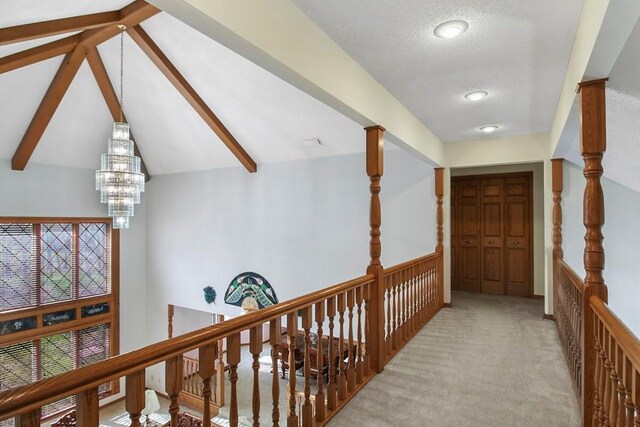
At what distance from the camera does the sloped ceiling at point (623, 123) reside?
1945mm

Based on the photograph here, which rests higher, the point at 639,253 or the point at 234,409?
the point at 639,253

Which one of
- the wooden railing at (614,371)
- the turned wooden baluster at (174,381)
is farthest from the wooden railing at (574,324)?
the turned wooden baluster at (174,381)

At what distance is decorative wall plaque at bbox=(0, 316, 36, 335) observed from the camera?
5762mm

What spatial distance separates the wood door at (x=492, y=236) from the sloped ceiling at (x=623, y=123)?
1908 mm

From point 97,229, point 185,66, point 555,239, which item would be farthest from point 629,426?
point 97,229

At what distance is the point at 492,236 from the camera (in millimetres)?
6117

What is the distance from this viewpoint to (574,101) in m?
2.26

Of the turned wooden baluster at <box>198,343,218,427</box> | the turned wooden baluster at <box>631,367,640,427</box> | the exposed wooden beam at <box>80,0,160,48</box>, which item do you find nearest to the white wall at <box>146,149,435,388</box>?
the exposed wooden beam at <box>80,0,160,48</box>

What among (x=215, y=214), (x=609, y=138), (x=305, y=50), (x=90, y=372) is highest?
(x=305, y=50)

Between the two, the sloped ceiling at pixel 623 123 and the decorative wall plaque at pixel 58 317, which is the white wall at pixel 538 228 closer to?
the sloped ceiling at pixel 623 123

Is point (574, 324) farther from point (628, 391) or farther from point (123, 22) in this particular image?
point (123, 22)

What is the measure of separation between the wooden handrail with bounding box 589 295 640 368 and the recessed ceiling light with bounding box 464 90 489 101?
1996 millimetres

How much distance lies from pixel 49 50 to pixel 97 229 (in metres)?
4.02

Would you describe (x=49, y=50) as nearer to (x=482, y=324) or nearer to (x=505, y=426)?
(x=505, y=426)
